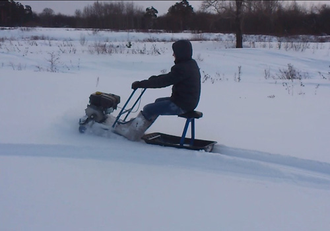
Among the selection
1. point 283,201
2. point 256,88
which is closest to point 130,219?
point 283,201

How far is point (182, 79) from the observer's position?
4.80 m

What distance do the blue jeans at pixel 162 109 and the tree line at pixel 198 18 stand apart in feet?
64.4

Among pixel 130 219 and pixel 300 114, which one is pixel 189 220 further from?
pixel 300 114

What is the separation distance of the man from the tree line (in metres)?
19.5

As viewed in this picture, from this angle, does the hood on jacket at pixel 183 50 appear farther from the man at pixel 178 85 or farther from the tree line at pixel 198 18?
the tree line at pixel 198 18

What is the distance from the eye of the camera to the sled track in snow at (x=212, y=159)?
169 inches

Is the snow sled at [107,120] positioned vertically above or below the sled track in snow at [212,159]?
above

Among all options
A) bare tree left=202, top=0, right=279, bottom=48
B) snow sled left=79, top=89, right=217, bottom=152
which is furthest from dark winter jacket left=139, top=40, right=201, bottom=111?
bare tree left=202, top=0, right=279, bottom=48

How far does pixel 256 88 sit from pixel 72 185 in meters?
6.68

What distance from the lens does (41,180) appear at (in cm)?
402

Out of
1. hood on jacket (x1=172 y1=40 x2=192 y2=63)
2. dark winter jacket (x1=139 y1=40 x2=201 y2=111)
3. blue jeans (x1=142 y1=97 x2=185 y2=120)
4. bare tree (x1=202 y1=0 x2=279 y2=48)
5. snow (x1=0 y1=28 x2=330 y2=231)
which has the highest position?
bare tree (x1=202 y1=0 x2=279 y2=48)

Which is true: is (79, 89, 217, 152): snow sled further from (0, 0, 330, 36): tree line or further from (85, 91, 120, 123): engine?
(0, 0, 330, 36): tree line

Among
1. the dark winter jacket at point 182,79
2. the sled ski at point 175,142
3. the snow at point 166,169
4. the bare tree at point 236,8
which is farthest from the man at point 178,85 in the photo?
the bare tree at point 236,8

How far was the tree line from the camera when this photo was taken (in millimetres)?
24094
